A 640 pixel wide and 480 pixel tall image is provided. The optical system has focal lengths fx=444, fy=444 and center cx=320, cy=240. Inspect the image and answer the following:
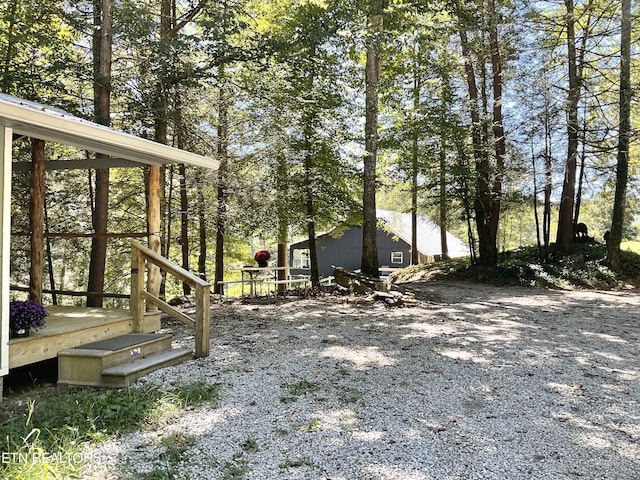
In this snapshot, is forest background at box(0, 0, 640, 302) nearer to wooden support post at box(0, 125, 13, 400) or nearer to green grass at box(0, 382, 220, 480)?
wooden support post at box(0, 125, 13, 400)

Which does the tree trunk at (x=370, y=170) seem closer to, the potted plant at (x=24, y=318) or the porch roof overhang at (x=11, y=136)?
the porch roof overhang at (x=11, y=136)

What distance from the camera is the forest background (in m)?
7.09

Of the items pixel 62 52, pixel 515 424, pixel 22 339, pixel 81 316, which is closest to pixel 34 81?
pixel 62 52

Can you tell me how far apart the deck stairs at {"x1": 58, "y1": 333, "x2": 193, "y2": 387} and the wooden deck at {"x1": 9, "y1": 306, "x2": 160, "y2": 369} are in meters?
0.10

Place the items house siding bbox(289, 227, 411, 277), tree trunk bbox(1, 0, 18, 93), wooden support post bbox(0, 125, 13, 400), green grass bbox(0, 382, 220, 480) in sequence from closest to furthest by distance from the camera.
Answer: green grass bbox(0, 382, 220, 480), wooden support post bbox(0, 125, 13, 400), tree trunk bbox(1, 0, 18, 93), house siding bbox(289, 227, 411, 277)

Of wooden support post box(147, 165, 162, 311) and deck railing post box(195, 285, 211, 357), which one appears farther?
wooden support post box(147, 165, 162, 311)

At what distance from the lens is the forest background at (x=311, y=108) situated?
23.2 feet

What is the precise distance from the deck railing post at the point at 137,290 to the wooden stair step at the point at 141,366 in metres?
0.56

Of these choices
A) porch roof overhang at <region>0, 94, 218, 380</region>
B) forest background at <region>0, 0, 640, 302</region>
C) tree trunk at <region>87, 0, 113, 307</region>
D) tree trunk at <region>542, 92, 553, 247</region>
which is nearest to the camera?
porch roof overhang at <region>0, 94, 218, 380</region>

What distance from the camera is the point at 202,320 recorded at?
15.2ft

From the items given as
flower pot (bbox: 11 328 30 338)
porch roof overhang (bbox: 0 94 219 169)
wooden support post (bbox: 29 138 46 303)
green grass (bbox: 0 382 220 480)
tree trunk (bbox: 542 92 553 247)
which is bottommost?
green grass (bbox: 0 382 220 480)

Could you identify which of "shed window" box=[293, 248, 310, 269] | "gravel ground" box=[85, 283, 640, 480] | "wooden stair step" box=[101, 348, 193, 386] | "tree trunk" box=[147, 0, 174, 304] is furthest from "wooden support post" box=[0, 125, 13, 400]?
"shed window" box=[293, 248, 310, 269]

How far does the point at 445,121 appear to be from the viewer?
1200cm

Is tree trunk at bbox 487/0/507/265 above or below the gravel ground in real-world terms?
above
